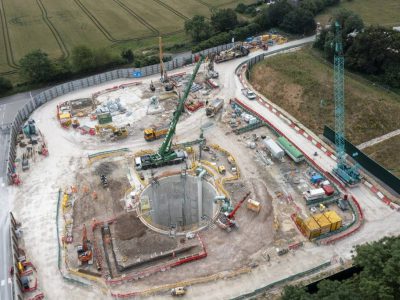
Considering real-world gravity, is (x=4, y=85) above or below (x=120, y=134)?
below

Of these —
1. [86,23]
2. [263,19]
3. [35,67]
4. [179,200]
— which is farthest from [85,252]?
[86,23]

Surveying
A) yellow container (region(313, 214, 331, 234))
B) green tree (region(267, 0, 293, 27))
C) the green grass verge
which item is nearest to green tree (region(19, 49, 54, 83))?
the green grass verge

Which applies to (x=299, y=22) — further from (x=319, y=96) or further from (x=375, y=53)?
(x=319, y=96)

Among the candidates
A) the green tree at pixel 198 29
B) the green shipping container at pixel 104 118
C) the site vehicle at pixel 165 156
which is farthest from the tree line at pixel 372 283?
the green tree at pixel 198 29

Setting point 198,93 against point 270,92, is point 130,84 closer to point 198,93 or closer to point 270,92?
point 198,93

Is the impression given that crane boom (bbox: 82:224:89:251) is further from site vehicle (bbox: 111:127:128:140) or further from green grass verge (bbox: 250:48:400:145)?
green grass verge (bbox: 250:48:400:145)

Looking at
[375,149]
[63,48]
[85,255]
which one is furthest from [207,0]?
[85,255]

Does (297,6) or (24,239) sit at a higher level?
(297,6)

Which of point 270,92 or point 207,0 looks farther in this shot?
point 207,0
